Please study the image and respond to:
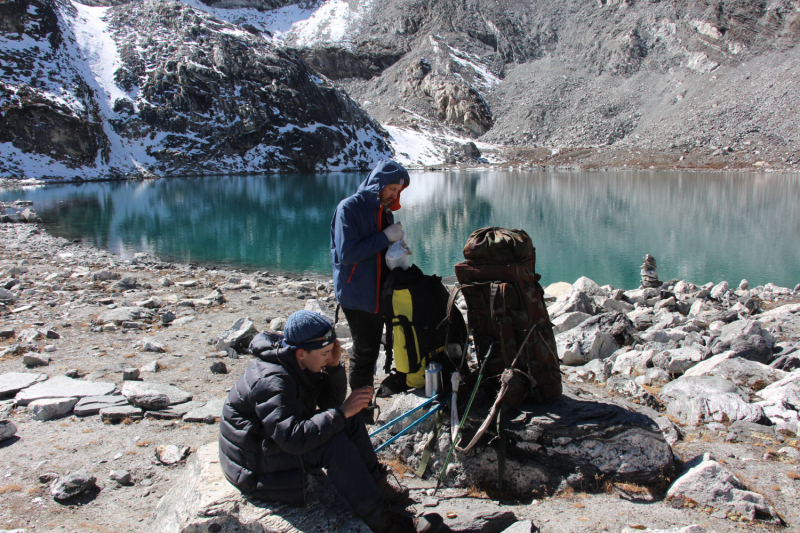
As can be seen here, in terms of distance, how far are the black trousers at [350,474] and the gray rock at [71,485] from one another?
1664 mm

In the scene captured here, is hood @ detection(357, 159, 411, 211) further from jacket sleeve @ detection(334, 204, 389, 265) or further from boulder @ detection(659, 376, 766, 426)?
boulder @ detection(659, 376, 766, 426)

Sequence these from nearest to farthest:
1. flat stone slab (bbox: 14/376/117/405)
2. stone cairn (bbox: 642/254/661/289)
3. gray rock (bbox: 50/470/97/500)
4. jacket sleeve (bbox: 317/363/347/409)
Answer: jacket sleeve (bbox: 317/363/347/409) → gray rock (bbox: 50/470/97/500) → flat stone slab (bbox: 14/376/117/405) → stone cairn (bbox: 642/254/661/289)

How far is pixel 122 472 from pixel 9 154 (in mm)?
75571

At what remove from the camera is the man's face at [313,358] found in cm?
268

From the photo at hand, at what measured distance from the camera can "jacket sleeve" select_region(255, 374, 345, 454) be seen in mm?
2436

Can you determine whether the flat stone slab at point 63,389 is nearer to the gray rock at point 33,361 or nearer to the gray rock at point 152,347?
the gray rock at point 33,361

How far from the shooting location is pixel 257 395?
2.53 m

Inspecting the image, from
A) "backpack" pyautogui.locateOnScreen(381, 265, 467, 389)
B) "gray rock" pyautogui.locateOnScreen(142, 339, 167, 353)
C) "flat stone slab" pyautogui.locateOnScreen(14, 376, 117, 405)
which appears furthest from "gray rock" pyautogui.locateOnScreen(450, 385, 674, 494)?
"gray rock" pyautogui.locateOnScreen(142, 339, 167, 353)

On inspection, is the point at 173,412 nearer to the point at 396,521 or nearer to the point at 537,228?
the point at 396,521

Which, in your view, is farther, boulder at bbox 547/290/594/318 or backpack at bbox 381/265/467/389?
boulder at bbox 547/290/594/318

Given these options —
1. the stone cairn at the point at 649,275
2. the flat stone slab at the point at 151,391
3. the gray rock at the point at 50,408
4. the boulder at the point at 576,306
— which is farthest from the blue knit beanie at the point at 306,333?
the stone cairn at the point at 649,275

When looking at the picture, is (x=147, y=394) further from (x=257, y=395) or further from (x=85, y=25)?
(x=85, y=25)

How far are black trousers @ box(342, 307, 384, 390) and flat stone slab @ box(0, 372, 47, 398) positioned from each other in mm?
3377

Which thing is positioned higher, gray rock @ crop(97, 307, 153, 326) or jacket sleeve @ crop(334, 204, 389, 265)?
jacket sleeve @ crop(334, 204, 389, 265)
